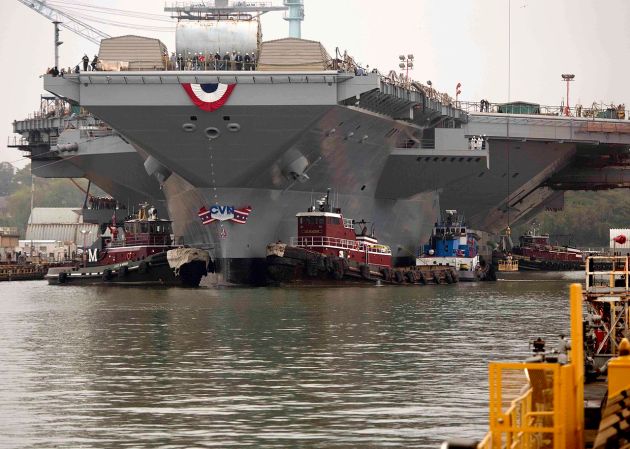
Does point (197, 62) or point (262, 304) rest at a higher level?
point (197, 62)

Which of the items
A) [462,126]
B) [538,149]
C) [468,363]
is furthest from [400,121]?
[468,363]

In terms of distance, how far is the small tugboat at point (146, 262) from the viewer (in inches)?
2452

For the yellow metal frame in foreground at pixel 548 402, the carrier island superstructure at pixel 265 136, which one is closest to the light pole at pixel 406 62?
the carrier island superstructure at pixel 265 136

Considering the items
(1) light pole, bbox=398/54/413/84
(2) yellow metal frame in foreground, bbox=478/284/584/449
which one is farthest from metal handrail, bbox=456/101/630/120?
(2) yellow metal frame in foreground, bbox=478/284/584/449

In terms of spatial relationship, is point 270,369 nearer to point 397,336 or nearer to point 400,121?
point 397,336

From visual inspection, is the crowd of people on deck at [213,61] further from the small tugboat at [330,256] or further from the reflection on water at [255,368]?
the reflection on water at [255,368]

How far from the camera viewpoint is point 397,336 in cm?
3562

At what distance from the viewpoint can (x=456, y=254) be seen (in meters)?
75.7

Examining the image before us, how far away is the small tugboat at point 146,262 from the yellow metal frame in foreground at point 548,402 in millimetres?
46665

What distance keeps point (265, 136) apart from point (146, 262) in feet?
27.9

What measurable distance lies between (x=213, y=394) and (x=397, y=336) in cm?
1219

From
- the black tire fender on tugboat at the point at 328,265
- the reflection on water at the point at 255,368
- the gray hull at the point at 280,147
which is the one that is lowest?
the reflection on water at the point at 255,368

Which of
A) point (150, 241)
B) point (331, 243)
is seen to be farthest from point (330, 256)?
point (150, 241)

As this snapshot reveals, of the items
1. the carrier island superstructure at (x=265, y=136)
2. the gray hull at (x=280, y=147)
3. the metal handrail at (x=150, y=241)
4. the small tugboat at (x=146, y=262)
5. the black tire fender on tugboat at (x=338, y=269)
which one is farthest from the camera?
the metal handrail at (x=150, y=241)
